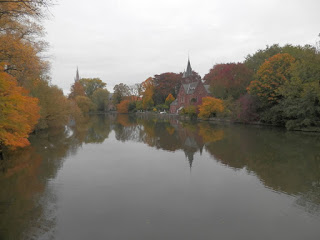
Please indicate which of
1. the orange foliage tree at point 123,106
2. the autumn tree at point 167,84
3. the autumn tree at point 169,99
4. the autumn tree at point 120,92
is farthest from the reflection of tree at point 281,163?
the autumn tree at point 120,92

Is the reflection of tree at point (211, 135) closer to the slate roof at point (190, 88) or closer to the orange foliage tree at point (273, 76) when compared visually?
the orange foliage tree at point (273, 76)

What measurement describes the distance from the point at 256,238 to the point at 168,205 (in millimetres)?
2715

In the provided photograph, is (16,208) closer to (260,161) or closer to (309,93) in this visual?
(260,161)

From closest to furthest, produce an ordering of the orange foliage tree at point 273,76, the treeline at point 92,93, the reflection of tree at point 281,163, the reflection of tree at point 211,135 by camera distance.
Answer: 1. the reflection of tree at point 281,163
2. the reflection of tree at point 211,135
3. the orange foliage tree at point 273,76
4. the treeline at point 92,93

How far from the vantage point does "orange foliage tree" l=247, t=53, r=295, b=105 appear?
1180 inches

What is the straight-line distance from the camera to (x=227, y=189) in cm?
897

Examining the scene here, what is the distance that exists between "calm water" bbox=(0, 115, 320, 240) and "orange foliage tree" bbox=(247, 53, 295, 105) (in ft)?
58.9

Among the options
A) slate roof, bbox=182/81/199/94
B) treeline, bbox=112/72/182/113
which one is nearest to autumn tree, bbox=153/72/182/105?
treeline, bbox=112/72/182/113

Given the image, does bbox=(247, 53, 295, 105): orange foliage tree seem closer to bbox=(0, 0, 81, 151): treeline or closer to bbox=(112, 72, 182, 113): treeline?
bbox=(0, 0, 81, 151): treeline

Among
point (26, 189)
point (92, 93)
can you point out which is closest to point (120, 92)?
point (92, 93)

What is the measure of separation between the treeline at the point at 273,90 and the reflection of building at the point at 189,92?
747 cm

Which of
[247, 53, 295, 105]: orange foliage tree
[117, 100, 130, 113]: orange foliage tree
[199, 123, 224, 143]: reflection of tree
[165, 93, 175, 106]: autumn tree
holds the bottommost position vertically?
[199, 123, 224, 143]: reflection of tree

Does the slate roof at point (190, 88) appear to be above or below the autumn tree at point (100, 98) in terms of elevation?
above

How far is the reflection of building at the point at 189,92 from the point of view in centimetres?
5600
